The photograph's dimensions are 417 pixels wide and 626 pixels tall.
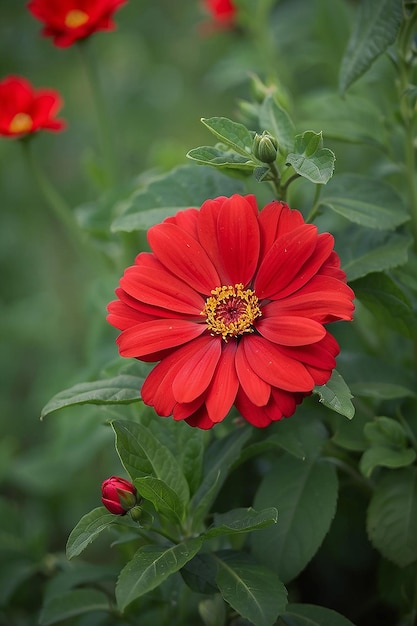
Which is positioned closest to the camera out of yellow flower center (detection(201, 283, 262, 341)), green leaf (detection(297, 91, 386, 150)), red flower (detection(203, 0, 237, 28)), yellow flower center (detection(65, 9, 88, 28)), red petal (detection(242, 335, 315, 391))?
red petal (detection(242, 335, 315, 391))

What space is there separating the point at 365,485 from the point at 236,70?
0.86 metres

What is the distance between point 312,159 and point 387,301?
→ 0.69 feet

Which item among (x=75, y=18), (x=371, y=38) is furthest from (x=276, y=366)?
(x=75, y=18)

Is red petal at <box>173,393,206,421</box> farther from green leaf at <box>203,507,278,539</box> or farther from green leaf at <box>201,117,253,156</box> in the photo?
green leaf at <box>201,117,253,156</box>

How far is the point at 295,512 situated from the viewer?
861mm

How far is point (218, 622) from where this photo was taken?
0.85m

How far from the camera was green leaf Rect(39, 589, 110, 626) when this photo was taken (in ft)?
2.93

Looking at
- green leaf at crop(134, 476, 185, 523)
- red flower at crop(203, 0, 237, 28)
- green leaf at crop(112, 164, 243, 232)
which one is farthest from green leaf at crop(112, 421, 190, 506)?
red flower at crop(203, 0, 237, 28)

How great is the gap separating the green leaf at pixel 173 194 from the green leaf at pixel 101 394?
0.20 metres

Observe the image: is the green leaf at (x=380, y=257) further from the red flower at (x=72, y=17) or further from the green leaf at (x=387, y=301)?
the red flower at (x=72, y=17)

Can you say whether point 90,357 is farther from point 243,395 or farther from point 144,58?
point 144,58

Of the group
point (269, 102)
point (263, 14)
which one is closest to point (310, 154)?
point (269, 102)

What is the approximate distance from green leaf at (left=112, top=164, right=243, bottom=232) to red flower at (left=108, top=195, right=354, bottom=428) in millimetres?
114

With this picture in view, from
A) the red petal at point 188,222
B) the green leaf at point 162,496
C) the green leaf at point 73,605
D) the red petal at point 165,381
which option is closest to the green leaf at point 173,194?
the red petal at point 188,222
